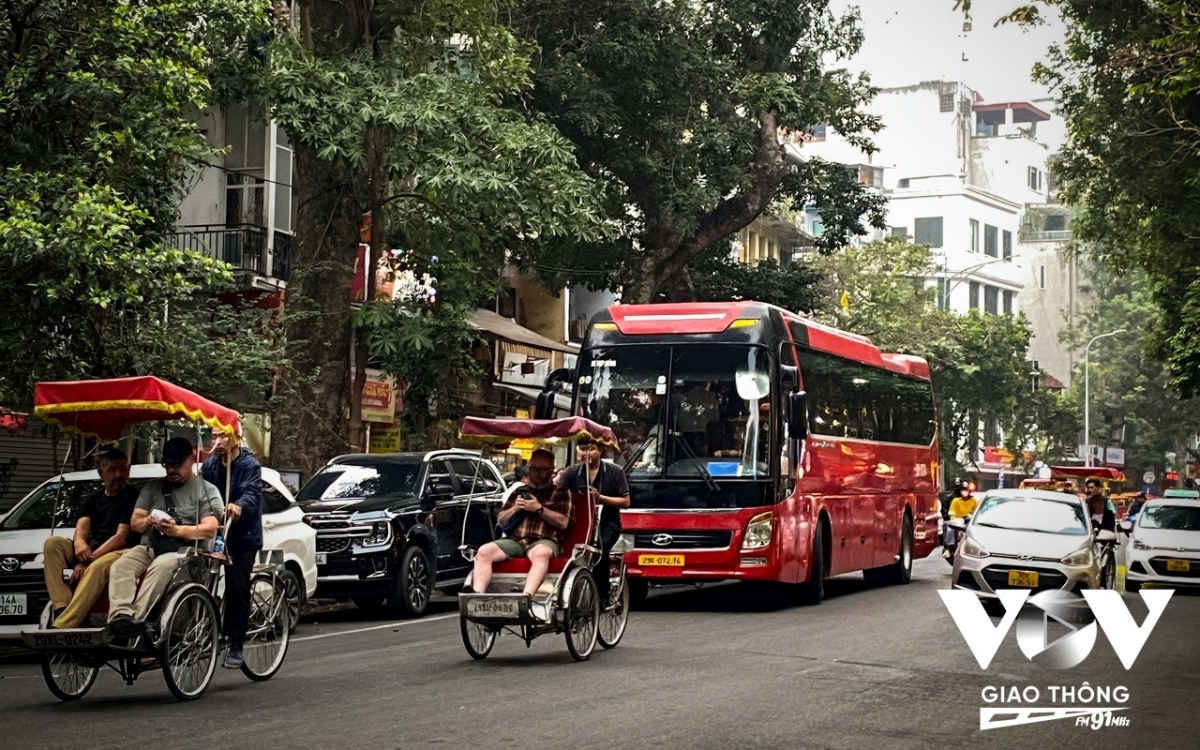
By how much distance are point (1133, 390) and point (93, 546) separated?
8702cm

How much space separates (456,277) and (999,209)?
82951 mm

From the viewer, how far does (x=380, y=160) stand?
25.5 m

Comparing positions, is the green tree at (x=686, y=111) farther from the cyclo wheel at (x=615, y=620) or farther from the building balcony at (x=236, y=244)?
the cyclo wheel at (x=615, y=620)

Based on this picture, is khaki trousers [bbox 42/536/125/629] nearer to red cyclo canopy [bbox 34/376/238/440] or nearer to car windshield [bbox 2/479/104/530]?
red cyclo canopy [bbox 34/376/238/440]

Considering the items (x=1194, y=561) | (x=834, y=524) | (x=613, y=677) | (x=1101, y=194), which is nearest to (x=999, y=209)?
(x=1101, y=194)

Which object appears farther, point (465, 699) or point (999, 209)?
point (999, 209)

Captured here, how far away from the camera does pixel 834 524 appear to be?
2269cm

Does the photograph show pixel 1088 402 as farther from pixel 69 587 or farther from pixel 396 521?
pixel 69 587

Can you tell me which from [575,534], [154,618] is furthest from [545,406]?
[154,618]

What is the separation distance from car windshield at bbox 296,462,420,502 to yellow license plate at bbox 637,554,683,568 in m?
2.90

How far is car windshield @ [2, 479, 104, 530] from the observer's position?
53.1ft

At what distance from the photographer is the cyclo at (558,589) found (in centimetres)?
1359

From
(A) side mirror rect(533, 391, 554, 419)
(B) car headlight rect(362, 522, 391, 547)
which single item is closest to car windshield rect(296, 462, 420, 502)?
(B) car headlight rect(362, 522, 391, 547)

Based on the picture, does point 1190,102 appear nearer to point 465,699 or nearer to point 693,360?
point 693,360
